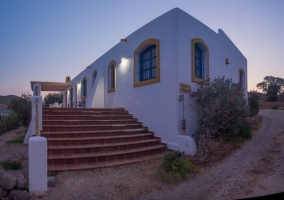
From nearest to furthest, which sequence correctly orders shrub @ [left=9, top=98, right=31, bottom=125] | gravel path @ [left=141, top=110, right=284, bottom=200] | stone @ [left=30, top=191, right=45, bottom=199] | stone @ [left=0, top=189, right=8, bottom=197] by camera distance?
stone @ [left=0, top=189, right=8, bottom=197] → stone @ [left=30, top=191, right=45, bottom=199] → gravel path @ [left=141, top=110, right=284, bottom=200] → shrub @ [left=9, top=98, right=31, bottom=125]

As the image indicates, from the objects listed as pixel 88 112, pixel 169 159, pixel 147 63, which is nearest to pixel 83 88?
pixel 88 112

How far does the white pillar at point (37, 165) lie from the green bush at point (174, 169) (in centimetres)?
242

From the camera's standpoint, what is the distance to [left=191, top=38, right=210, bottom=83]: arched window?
850 cm

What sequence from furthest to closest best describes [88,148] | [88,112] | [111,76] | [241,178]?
[111,76] < [88,112] < [88,148] < [241,178]

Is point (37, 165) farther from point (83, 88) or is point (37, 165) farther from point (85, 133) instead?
point (83, 88)

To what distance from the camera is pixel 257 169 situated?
18.1ft

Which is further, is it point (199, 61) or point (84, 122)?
point (199, 61)

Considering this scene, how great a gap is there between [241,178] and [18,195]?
4467 mm

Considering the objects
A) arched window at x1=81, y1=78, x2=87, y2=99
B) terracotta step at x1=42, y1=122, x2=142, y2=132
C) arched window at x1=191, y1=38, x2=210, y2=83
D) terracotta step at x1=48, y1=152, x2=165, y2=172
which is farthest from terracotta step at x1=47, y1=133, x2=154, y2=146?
arched window at x1=81, y1=78, x2=87, y2=99

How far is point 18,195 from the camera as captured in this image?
12.9 ft

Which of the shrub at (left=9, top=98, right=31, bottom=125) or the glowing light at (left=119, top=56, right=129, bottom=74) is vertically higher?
the glowing light at (left=119, top=56, right=129, bottom=74)

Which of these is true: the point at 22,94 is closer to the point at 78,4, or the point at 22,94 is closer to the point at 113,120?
the point at 113,120

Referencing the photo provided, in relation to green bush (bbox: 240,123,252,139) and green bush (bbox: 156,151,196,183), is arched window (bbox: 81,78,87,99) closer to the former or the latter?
green bush (bbox: 240,123,252,139)

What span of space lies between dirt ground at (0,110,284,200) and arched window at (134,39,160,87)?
3.62 metres
